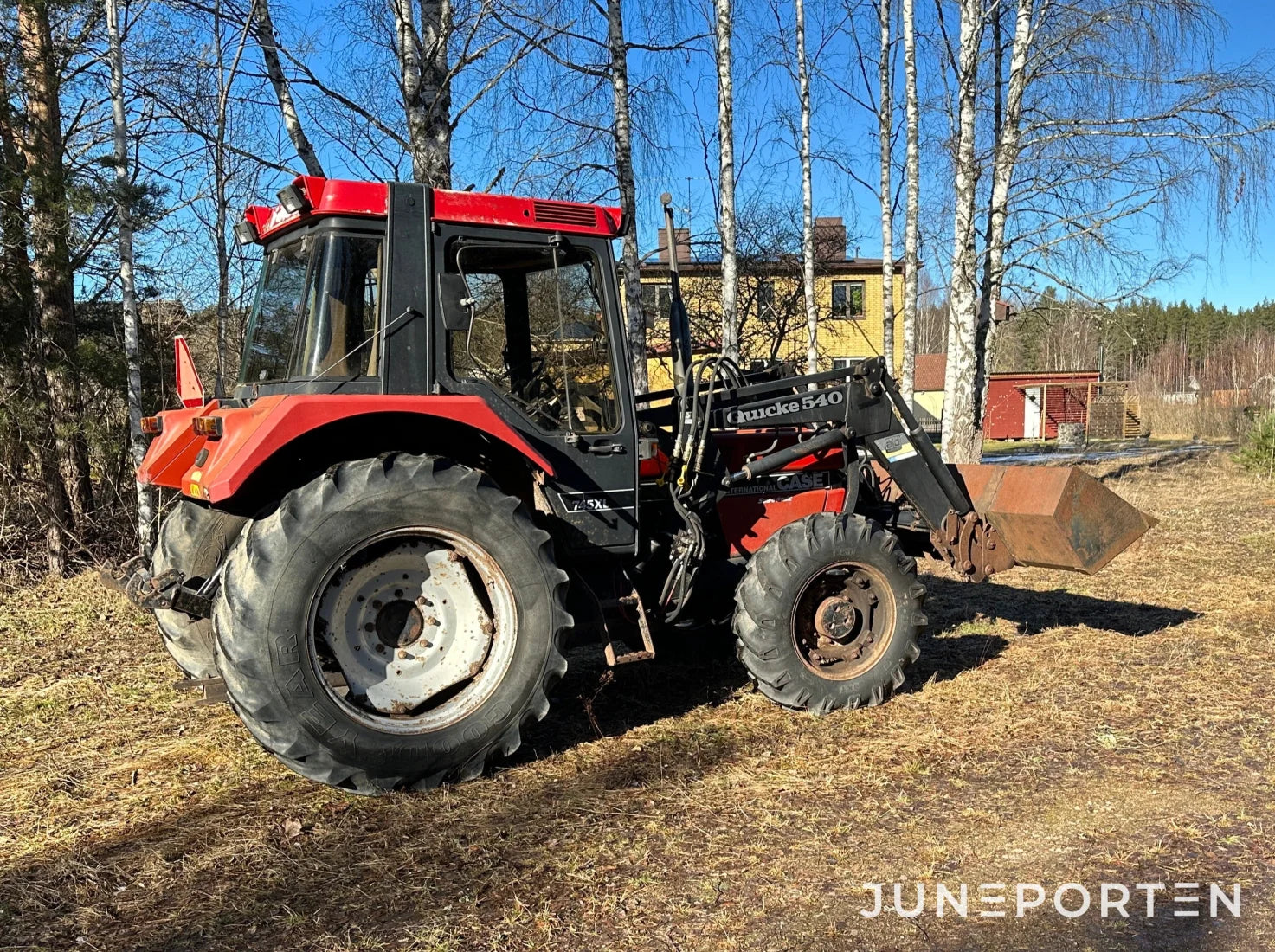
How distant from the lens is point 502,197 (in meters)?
4.63

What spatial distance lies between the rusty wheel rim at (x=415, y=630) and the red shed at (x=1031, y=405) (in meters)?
35.9

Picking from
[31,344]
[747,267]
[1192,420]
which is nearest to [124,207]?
[31,344]

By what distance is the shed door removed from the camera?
38.2 meters

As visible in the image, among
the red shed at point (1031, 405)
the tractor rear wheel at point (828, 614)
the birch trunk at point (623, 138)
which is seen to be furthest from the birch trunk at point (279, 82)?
the red shed at point (1031, 405)

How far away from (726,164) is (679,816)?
34.7 ft

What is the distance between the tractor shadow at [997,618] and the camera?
6.31m

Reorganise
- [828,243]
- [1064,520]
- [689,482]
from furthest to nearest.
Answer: [828,243] → [1064,520] → [689,482]

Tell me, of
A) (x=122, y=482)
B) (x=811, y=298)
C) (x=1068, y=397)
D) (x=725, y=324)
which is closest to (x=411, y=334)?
(x=122, y=482)

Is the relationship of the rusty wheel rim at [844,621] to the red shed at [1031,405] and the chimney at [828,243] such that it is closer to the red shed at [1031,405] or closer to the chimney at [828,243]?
the chimney at [828,243]

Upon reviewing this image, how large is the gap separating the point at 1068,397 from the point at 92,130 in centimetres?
3607

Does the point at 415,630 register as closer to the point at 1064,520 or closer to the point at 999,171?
the point at 1064,520

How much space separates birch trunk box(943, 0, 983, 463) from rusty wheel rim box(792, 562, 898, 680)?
780 centimetres

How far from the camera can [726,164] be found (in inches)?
514

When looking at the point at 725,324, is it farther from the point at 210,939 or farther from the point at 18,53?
the point at 210,939
